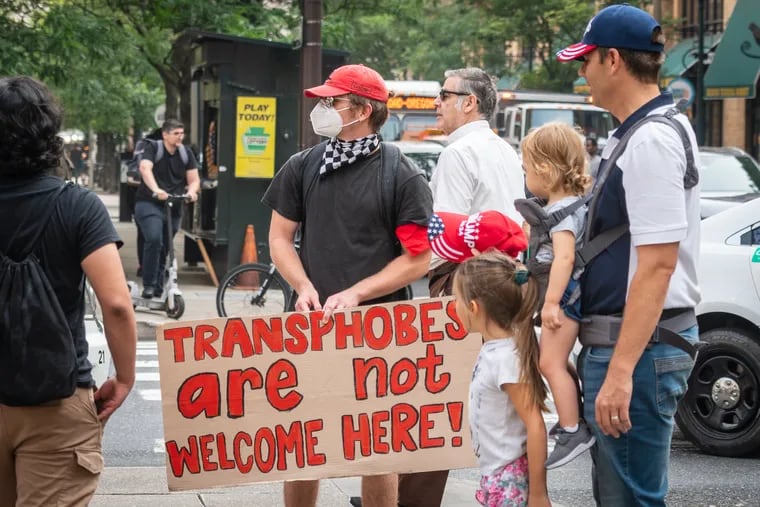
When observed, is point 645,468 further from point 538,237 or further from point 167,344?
point 167,344

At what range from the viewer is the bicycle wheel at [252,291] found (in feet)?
41.3

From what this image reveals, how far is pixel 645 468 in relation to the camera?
352 centimetres

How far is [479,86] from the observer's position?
589 centimetres

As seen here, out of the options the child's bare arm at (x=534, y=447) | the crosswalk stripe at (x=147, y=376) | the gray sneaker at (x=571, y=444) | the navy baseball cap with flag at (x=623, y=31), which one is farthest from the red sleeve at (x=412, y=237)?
the crosswalk stripe at (x=147, y=376)

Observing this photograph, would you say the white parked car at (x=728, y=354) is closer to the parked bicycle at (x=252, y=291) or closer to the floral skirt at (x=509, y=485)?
the floral skirt at (x=509, y=485)

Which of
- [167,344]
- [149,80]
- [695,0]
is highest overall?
[695,0]

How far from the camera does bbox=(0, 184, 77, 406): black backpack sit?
11.3 ft

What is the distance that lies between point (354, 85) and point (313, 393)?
1.12 m

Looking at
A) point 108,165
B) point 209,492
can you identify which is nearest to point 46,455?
point 209,492

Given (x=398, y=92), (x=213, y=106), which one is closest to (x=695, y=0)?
(x=398, y=92)

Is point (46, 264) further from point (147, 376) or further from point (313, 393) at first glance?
point (147, 376)

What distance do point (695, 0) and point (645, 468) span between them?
3766 cm

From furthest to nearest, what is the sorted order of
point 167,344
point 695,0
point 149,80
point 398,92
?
point 695,0 → point 149,80 → point 398,92 → point 167,344

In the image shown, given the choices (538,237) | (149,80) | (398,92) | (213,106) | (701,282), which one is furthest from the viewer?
(149,80)
